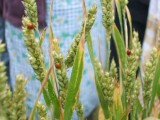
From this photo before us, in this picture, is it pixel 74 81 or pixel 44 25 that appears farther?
pixel 44 25

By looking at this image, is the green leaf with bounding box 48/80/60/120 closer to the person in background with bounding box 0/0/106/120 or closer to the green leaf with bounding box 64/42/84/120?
the green leaf with bounding box 64/42/84/120

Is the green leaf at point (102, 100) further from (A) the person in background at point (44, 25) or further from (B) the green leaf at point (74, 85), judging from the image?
(A) the person in background at point (44, 25)

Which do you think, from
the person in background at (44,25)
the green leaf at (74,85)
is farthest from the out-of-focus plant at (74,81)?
the person in background at (44,25)

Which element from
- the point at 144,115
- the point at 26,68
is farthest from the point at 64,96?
the point at 26,68

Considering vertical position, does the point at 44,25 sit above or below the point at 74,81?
below

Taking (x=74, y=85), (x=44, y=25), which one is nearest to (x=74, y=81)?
(x=74, y=85)

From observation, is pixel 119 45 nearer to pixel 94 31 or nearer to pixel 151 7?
pixel 151 7

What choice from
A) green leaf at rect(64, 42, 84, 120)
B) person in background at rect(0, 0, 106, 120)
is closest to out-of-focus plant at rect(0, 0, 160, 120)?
green leaf at rect(64, 42, 84, 120)

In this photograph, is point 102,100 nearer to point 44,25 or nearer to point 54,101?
point 54,101

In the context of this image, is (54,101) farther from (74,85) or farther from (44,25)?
(44,25)
